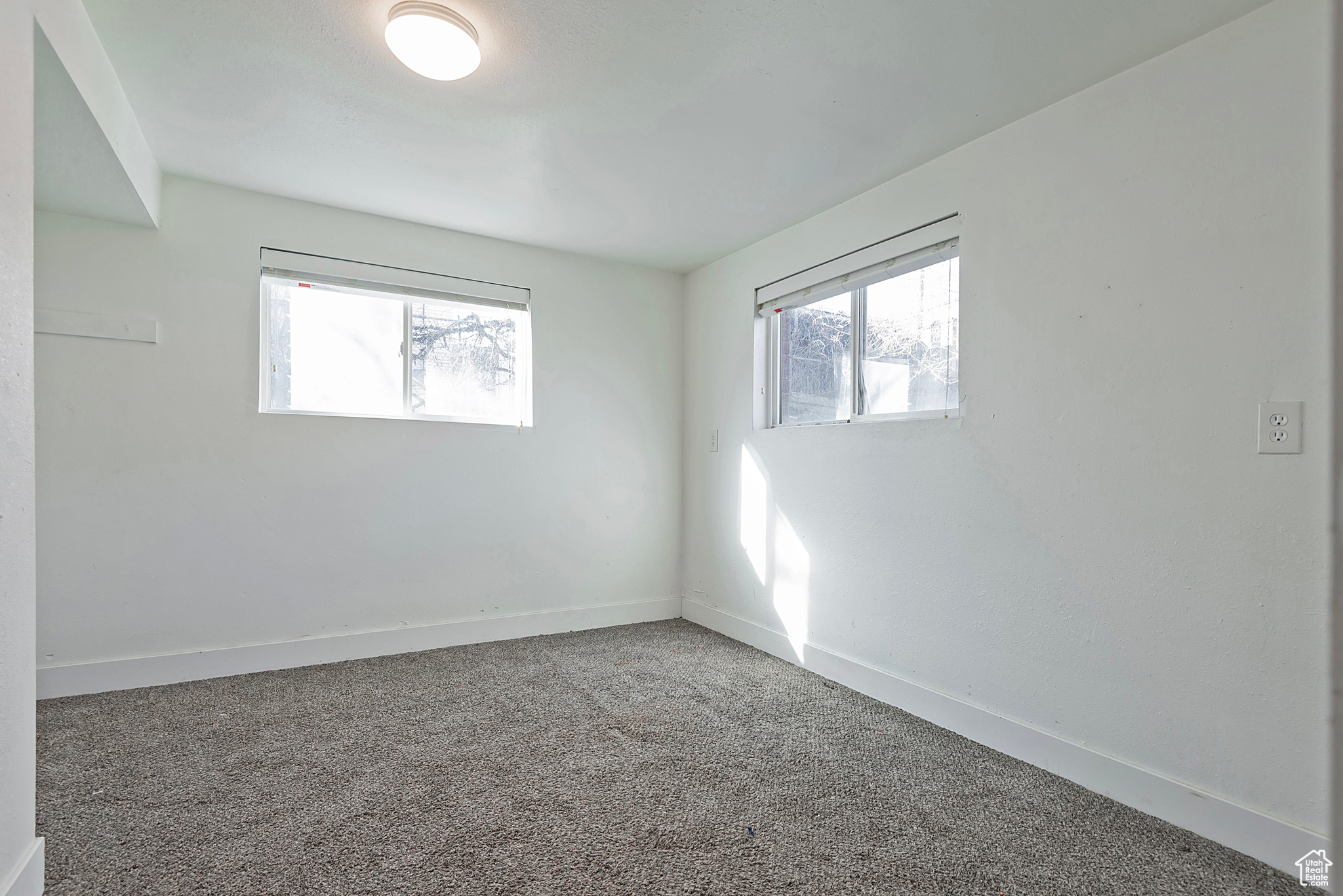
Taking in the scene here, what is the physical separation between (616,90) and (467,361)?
1907 millimetres

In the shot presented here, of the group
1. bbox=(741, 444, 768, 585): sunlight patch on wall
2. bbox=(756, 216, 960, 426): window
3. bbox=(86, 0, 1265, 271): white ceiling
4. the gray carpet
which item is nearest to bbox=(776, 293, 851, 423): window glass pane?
bbox=(756, 216, 960, 426): window

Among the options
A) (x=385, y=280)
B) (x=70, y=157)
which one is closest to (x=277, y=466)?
(x=385, y=280)

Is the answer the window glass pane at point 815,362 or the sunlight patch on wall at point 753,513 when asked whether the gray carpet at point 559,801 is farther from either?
the window glass pane at point 815,362

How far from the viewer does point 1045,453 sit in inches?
85.9

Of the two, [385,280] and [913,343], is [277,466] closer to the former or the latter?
[385,280]

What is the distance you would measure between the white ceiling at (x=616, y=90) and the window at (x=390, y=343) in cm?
45

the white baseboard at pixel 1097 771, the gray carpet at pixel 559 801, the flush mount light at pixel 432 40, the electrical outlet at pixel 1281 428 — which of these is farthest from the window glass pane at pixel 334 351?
the electrical outlet at pixel 1281 428

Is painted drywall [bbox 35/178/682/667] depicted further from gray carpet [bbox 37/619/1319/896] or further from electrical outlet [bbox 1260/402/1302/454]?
electrical outlet [bbox 1260/402/1302/454]

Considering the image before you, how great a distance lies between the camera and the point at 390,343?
3.40 meters

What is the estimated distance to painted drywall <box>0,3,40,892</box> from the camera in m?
1.32

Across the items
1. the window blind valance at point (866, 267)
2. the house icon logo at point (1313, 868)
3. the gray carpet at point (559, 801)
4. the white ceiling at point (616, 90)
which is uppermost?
the white ceiling at point (616, 90)

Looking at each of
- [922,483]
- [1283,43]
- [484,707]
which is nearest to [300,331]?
[484,707]

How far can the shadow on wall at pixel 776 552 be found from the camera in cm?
321

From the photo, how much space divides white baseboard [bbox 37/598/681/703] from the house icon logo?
3023 millimetres
